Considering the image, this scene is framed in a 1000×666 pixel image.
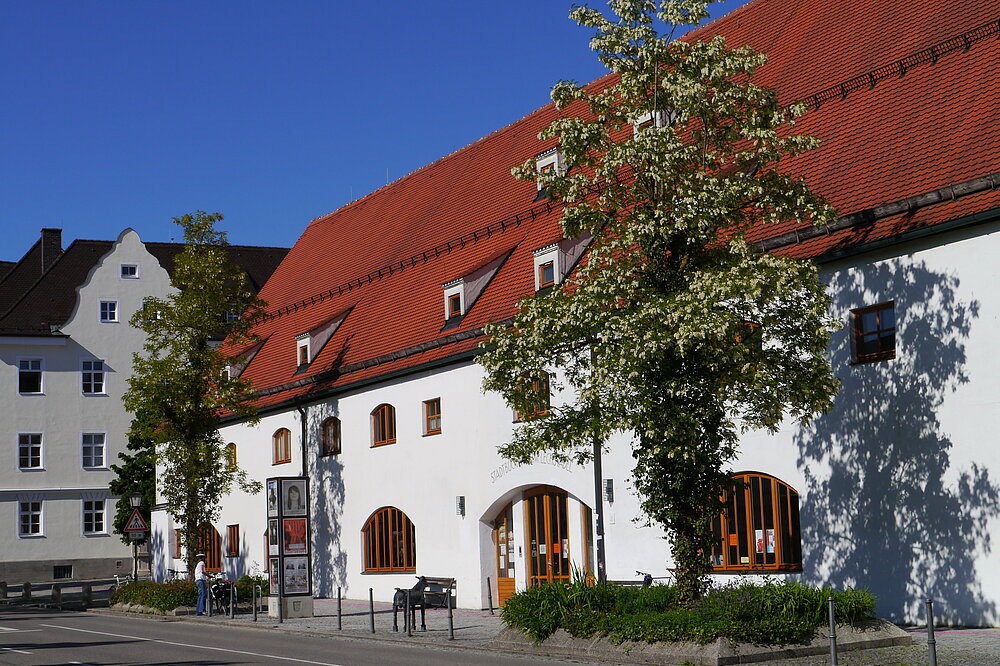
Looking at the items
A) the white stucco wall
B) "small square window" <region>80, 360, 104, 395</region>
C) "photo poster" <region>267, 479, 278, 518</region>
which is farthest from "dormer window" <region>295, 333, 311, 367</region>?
"small square window" <region>80, 360, 104, 395</region>

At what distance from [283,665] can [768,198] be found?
31.5 ft

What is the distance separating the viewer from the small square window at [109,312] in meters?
58.8

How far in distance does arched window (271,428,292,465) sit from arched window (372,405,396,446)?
16.8ft

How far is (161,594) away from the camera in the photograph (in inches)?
1272

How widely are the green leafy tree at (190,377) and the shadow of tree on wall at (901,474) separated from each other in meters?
18.5

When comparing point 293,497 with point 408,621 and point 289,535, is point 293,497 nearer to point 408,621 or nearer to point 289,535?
point 289,535

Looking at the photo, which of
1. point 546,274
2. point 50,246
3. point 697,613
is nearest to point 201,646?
point 697,613

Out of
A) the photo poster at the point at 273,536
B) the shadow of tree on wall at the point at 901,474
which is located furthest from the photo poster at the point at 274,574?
the shadow of tree on wall at the point at 901,474

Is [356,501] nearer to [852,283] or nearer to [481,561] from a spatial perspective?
[481,561]

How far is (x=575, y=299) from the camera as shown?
18.1m

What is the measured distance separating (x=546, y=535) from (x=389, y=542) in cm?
700

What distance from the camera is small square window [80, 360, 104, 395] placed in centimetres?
5825

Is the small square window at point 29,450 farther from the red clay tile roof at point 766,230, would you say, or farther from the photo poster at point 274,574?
the photo poster at point 274,574

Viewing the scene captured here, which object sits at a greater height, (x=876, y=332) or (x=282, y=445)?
(x=876, y=332)
